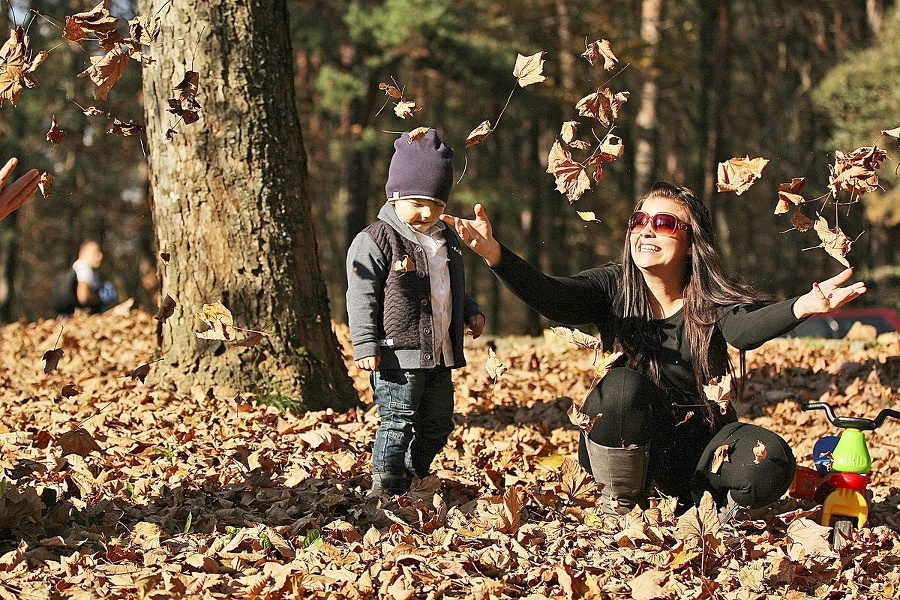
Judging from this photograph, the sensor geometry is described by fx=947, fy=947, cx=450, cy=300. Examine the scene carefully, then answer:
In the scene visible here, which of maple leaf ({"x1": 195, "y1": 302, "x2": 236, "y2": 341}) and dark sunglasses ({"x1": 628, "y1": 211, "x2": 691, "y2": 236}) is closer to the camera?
dark sunglasses ({"x1": 628, "y1": 211, "x2": 691, "y2": 236})

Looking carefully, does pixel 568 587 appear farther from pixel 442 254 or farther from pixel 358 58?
pixel 358 58

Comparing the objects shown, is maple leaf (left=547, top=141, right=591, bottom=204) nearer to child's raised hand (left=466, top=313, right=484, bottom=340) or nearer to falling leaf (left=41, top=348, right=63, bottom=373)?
child's raised hand (left=466, top=313, right=484, bottom=340)

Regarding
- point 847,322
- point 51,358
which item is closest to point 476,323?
point 51,358

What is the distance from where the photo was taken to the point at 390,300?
3961mm

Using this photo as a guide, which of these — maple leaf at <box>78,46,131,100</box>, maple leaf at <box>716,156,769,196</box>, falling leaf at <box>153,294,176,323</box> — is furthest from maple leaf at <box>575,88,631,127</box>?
falling leaf at <box>153,294,176,323</box>

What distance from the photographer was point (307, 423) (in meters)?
5.02

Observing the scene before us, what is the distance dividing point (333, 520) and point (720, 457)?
5.02 ft

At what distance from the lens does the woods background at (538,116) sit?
725 inches

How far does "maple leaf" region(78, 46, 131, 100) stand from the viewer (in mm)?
3885

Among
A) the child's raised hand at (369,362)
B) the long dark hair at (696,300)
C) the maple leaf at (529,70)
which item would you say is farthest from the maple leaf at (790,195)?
the child's raised hand at (369,362)

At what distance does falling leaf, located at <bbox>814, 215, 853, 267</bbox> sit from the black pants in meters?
0.79

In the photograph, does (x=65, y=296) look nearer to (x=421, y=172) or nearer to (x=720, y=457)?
(x=421, y=172)

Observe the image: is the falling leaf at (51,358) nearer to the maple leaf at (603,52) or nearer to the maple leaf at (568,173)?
the maple leaf at (568,173)

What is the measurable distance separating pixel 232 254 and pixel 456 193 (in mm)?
16507
